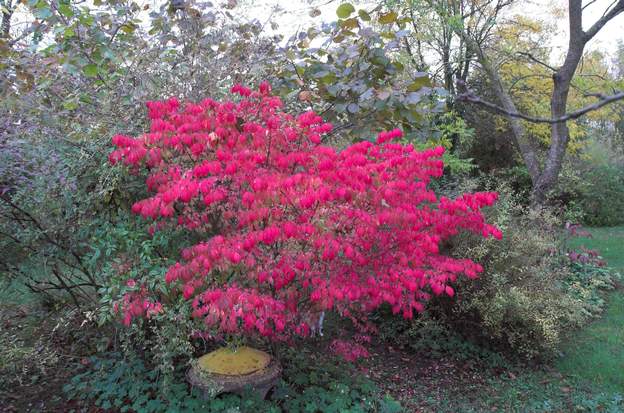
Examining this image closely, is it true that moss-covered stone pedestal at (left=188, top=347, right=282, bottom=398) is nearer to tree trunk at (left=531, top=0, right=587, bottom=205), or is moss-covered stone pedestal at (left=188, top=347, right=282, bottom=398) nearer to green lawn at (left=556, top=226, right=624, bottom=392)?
green lawn at (left=556, top=226, right=624, bottom=392)

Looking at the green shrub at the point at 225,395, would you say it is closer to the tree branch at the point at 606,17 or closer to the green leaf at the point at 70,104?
the green leaf at the point at 70,104

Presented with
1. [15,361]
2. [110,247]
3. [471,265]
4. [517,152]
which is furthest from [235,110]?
[517,152]

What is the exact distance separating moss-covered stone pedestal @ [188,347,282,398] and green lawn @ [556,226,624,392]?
12.1 feet

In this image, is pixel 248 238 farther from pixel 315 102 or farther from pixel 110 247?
pixel 315 102

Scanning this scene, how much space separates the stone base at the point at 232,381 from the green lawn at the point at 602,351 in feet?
12.1

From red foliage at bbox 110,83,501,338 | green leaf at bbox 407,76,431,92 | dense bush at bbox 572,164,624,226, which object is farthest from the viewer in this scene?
dense bush at bbox 572,164,624,226

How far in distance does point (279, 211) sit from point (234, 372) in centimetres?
143

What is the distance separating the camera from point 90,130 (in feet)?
12.8

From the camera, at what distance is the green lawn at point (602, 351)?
5.45 m

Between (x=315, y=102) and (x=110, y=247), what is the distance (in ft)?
9.01

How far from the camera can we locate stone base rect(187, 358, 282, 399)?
373 centimetres

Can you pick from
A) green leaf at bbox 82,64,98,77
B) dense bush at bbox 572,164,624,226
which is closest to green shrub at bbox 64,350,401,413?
green leaf at bbox 82,64,98,77

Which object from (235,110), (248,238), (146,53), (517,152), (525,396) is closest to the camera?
(248,238)

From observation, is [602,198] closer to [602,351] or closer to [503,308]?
[602,351]
